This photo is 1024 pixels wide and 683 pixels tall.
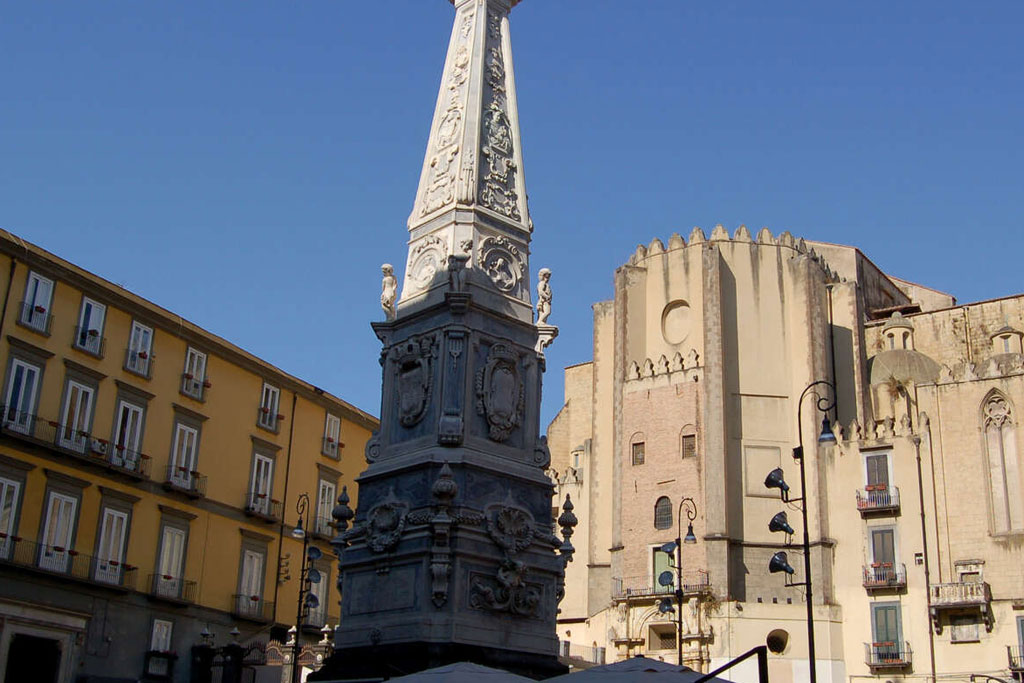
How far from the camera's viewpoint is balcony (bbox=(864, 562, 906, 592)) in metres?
42.3

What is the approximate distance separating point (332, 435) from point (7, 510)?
13.7m

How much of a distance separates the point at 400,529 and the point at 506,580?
161 centimetres

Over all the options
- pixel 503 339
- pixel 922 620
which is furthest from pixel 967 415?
pixel 503 339

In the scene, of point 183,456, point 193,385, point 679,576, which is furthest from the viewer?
point 193,385

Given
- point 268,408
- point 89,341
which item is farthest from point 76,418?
point 268,408

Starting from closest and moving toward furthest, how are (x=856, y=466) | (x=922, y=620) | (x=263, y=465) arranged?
(x=263, y=465) < (x=922, y=620) < (x=856, y=466)

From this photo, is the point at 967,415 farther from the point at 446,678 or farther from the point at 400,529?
the point at 446,678

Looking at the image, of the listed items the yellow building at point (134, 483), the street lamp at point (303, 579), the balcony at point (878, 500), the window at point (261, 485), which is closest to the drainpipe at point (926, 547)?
the balcony at point (878, 500)

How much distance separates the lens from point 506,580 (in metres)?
15.9

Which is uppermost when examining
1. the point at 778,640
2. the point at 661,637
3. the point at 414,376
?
the point at 414,376

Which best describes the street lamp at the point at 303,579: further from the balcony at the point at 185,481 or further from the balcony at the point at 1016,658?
the balcony at the point at 1016,658

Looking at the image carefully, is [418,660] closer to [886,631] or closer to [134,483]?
[134,483]

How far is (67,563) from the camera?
2969 centimetres

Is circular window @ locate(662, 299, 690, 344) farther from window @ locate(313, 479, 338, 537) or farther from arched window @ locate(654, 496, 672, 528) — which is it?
window @ locate(313, 479, 338, 537)
